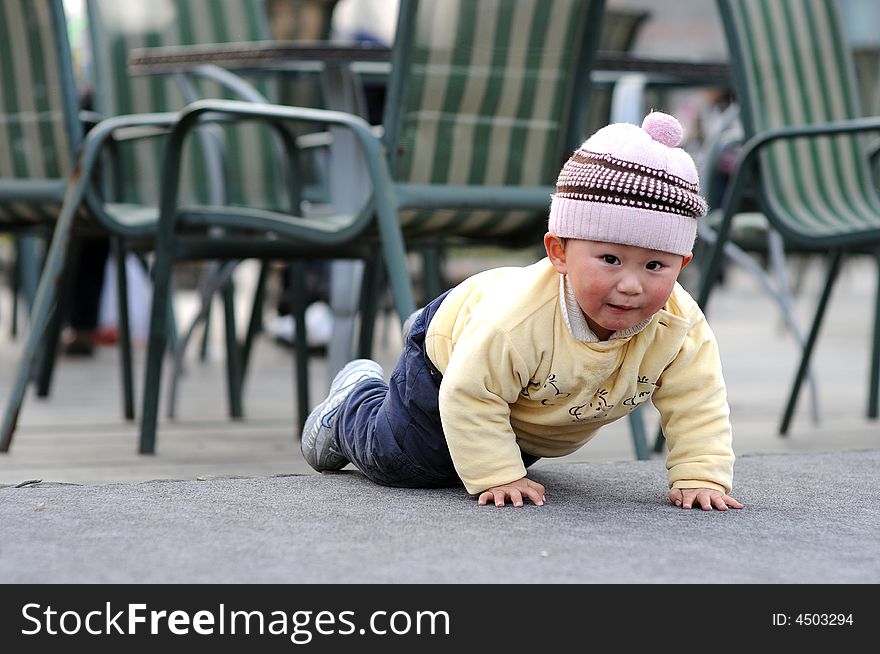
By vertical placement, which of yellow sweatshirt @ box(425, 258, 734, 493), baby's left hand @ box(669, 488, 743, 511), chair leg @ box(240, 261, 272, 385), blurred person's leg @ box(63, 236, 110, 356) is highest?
yellow sweatshirt @ box(425, 258, 734, 493)

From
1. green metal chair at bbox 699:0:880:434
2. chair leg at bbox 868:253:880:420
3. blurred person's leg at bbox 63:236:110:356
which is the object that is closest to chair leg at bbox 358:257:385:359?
green metal chair at bbox 699:0:880:434

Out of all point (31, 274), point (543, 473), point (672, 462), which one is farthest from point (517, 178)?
point (31, 274)

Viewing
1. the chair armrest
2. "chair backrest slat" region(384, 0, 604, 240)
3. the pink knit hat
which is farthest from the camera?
"chair backrest slat" region(384, 0, 604, 240)

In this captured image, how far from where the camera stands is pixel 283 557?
5.01ft

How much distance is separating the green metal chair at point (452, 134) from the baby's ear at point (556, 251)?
631 millimetres

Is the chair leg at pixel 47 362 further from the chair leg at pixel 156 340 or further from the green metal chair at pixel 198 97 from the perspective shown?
the chair leg at pixel 156 340

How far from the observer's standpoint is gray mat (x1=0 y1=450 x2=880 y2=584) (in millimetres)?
1470

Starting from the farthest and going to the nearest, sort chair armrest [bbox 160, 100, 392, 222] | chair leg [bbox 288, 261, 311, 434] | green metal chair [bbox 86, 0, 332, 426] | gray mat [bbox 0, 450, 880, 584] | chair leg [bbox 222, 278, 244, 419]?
1. green metal chair [bbox 86, 0, 332, 426]
2. chair leg [bbox 222, 278, 244, 419]
3. chair leg [bbox 288, 261, 311, 434]
4. chair armrest [bbox 160, 100, 392, 222]
5. gray mat [bbox 0, 450, 880, 584]

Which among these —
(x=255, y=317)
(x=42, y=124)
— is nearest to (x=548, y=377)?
(x=42, y=124)

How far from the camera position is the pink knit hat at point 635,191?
5.69ft

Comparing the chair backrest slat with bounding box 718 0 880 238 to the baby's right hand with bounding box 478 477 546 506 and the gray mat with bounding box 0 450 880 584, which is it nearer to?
the gray mat with bounding box 0 450 880 584

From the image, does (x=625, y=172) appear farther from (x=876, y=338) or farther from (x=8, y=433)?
(x=876, y=338)

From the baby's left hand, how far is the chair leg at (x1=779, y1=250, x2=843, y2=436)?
127 centimetres

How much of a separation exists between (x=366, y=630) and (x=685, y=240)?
0.75 metres
